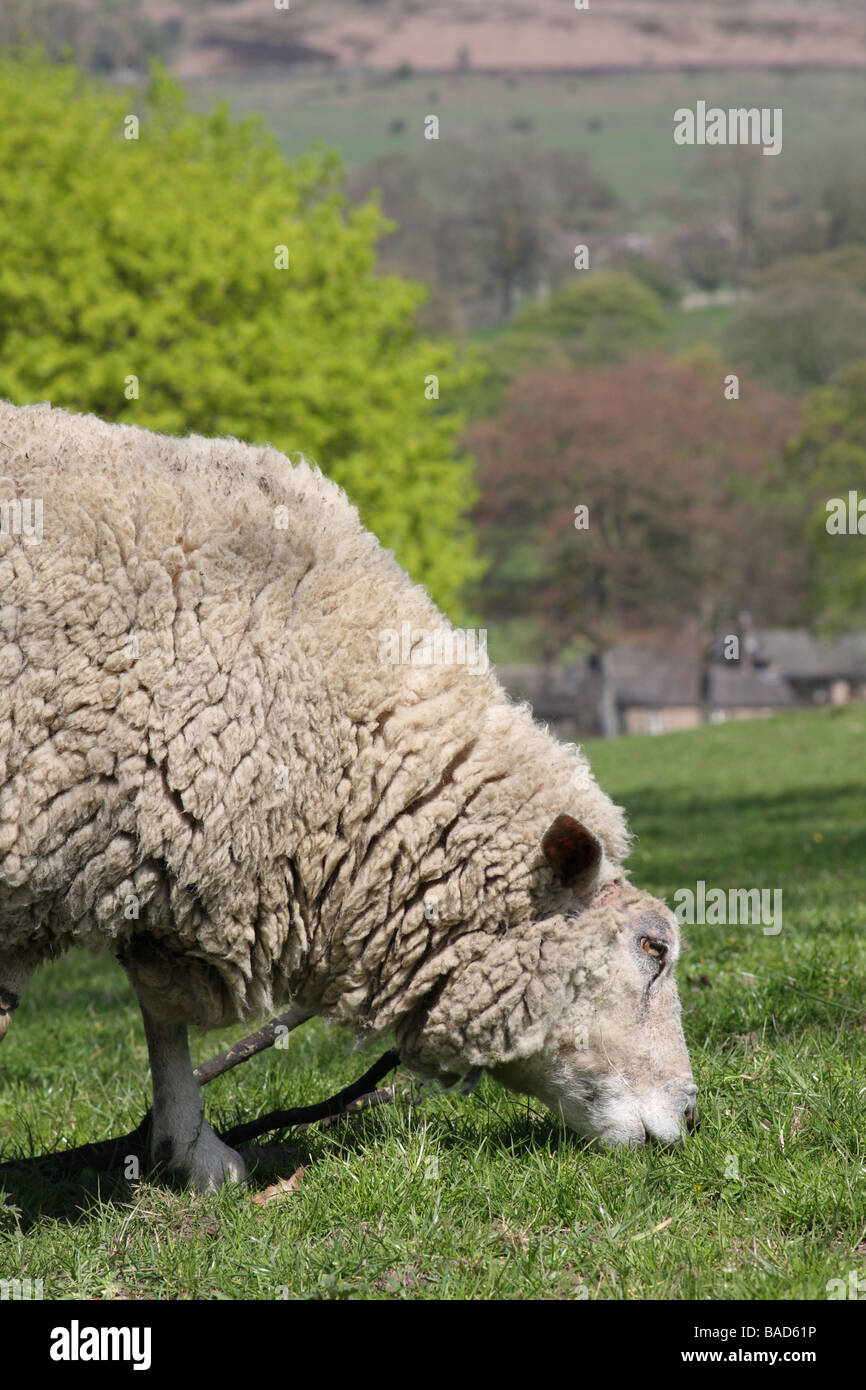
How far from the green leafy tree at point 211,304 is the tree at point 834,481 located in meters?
19.9

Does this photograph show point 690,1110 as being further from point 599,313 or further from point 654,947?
point 599,313

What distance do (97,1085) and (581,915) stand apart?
2447mm

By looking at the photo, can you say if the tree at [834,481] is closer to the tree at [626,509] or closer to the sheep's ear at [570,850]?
the tree at [626,509]

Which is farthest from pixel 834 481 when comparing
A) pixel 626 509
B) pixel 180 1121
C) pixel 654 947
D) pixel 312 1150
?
pixel 180 1121

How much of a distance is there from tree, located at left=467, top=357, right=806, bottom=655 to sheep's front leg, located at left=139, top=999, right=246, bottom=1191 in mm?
40668

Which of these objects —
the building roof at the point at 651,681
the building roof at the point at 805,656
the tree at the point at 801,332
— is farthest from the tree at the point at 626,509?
the tree at the point at 801,332

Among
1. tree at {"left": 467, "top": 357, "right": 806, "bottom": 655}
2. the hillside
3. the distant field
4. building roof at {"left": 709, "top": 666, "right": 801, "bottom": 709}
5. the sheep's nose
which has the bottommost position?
the sheep's nose

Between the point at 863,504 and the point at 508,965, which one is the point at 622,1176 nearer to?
the point at 508,965

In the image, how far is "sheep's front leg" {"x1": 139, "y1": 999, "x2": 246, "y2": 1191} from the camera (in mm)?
3996

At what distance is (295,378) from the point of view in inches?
783

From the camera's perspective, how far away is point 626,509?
45656 millimetres

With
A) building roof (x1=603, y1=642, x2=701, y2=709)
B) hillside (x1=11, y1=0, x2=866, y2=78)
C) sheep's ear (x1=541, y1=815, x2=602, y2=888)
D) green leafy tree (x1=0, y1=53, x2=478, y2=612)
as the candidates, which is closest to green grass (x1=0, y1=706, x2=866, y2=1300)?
sheep's ear (x1=541, y1=815, x2=602, y2=888)

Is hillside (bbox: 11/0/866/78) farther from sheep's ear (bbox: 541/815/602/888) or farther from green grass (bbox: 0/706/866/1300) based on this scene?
sheep's ear (bbox: 541/815/602/888)
